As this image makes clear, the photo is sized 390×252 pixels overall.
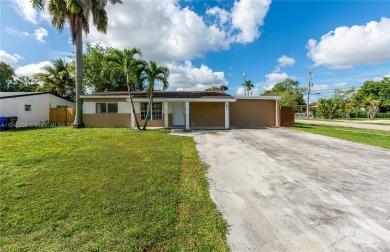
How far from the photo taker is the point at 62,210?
288 centimetres

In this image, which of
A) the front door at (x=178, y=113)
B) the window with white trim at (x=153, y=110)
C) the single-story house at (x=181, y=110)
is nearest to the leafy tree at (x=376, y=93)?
the single-story house at (x=181, y=110)

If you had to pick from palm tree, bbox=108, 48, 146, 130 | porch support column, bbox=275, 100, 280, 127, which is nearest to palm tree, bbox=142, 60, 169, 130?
palm tree, bbox=108, 48, 146, 130

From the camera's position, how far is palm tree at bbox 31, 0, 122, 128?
42.2 ft

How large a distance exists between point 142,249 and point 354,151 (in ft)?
27.7

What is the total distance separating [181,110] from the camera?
52.6ft

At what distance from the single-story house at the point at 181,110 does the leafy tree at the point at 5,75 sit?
23342 millimetres

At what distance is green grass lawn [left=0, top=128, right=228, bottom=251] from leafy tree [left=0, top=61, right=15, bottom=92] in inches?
1264

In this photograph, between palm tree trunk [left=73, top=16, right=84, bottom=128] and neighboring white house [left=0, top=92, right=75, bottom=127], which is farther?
neighboring white house [left=0, top=92, right=75, bottom=127]

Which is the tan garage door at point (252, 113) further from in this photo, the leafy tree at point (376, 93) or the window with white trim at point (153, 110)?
the leafy tree at point (376, 93)

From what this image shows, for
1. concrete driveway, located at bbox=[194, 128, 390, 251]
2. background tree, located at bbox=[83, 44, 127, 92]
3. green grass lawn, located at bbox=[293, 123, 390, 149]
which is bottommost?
concrete driveway, located at bbox=[194, 128, 390, 251]

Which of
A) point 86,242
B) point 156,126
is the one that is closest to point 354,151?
point 86,242

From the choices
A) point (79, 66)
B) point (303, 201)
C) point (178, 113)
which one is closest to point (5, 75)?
point (79, 66)

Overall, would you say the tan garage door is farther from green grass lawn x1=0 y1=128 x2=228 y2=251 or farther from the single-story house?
green grass lawn x1=0 y1=128 x2=228 y2=251

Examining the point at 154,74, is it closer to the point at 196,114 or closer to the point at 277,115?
the point at 196,114
